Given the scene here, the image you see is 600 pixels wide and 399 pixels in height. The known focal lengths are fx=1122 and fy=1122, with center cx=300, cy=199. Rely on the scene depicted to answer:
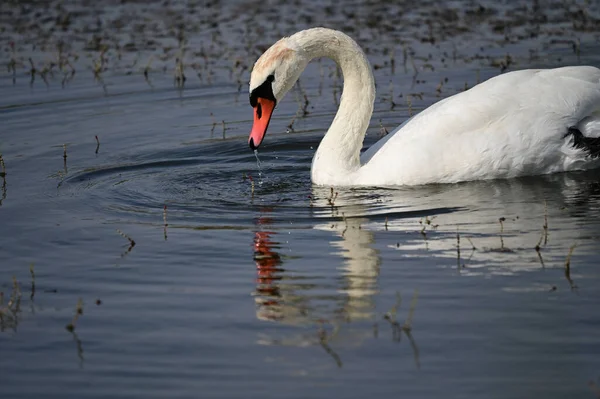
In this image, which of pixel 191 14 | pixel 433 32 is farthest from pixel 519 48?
pixel 191 14

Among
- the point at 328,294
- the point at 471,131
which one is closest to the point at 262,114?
the point at 471,131

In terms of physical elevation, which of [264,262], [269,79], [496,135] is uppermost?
[269,79]

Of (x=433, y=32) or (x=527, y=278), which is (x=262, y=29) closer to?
(x=433, y=32)

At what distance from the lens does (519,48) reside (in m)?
15.2

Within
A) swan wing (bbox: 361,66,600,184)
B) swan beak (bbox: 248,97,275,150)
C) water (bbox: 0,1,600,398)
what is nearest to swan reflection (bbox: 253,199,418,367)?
water (bbox: 0,1,600,398)

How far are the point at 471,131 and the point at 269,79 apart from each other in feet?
5.66

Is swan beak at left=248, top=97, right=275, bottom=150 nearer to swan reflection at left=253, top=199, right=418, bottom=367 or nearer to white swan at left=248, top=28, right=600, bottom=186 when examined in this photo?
white swan at left=248, top=28, right=600, bottom=186

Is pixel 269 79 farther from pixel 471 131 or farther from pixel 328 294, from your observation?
pixel 328 294

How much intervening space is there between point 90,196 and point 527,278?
4.21 m

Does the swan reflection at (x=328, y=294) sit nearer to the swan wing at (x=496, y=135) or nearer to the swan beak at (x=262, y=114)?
the swan wing at (x=496, y=135)

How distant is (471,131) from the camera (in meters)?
9.02

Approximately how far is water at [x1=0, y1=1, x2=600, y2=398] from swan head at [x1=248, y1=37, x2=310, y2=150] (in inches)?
20.8

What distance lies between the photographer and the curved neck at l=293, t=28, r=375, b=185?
9.49 m

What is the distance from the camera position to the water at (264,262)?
204 inches
